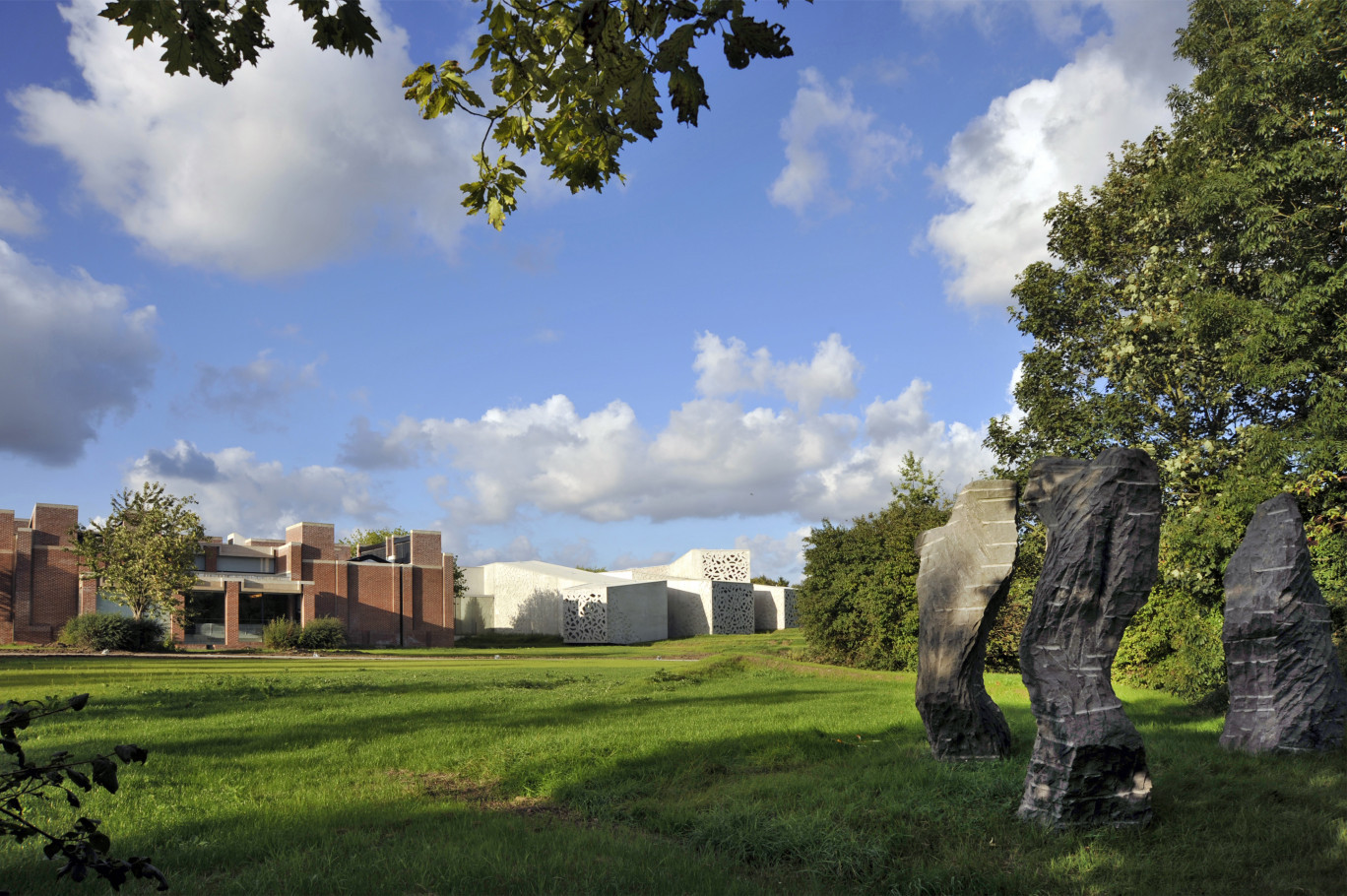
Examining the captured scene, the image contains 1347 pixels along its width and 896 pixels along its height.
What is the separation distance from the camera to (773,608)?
65438mm

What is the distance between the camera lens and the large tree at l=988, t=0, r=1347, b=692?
15.3 meters

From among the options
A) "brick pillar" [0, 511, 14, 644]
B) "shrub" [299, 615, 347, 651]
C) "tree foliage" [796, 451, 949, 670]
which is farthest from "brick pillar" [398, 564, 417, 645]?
"tree foliage" [796, 451, 949, 670]

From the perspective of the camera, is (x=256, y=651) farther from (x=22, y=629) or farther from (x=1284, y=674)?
(x=1284, y=674)

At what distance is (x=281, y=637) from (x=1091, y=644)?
38.3 m

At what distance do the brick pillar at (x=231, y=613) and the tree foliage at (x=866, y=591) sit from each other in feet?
102

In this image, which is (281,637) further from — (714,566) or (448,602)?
(714,566)

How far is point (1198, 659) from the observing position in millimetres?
14070

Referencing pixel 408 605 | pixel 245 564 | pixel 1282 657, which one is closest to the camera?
pixel 1282 657

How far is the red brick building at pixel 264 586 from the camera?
38.7 metres

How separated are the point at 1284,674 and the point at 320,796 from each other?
31.1 feet

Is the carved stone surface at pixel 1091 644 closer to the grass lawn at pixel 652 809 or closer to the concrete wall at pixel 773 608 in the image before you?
the grass lawn at pixel 652 809

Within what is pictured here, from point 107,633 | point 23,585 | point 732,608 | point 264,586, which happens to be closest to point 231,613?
point 264,586

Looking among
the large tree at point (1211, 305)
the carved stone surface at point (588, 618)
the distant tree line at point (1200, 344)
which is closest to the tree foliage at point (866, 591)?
the distant tree line at point (1200, 344)

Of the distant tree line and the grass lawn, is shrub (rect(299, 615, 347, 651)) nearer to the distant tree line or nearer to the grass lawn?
the distant tree line
